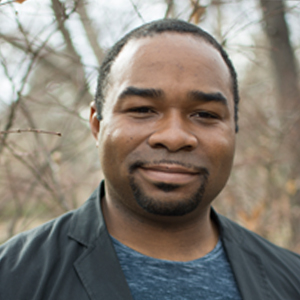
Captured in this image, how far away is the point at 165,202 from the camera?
1623mm

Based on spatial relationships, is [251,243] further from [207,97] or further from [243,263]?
[207,97]

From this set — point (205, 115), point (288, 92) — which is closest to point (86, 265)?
point (205, 115)

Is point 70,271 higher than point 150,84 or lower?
lower

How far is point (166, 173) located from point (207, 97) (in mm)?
476

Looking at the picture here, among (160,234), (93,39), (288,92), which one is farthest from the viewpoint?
(288,92)

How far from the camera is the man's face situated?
163cm

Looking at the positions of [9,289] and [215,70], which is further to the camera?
[215,70]

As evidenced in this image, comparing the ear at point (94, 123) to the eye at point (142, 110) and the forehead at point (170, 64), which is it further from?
the eye at point (142, 110)

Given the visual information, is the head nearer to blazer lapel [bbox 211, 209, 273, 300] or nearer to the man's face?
the man's face

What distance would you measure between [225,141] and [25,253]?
1182mm

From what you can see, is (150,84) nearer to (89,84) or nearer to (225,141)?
(225,141)

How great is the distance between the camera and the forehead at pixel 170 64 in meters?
1.71

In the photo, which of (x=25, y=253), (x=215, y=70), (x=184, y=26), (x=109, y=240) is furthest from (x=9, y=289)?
(x=184, y=26)

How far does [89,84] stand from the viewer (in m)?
2.77
